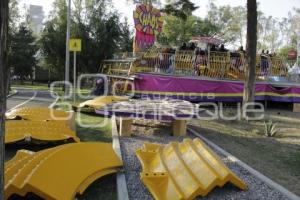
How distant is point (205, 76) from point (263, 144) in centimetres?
938

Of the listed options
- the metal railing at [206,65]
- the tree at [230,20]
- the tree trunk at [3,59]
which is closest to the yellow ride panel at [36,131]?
the tree trunk at [3,59]

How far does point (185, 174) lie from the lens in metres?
5.92

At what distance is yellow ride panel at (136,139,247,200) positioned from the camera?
5566 mm

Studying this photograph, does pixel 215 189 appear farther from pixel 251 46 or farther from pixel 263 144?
pixel 251 46

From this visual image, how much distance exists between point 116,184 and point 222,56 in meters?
14.7

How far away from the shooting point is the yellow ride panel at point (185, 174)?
18.3 feet

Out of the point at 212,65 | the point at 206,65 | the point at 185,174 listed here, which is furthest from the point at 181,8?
the point at 185,174

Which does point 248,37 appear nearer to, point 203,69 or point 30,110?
point 203,69

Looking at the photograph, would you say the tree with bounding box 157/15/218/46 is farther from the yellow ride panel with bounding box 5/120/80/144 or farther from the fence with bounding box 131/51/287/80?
the yellow ride panel with bounding box 5/120/80/144

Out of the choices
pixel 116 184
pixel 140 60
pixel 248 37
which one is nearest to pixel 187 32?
pixel 140 60

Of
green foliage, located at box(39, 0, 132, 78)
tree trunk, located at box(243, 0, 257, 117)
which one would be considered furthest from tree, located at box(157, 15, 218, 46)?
tree trunk, located at box(243, 0, 257, 117)

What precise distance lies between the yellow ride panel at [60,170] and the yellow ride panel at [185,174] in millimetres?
654

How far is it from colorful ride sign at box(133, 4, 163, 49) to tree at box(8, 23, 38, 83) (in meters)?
20.1

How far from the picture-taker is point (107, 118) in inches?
536
